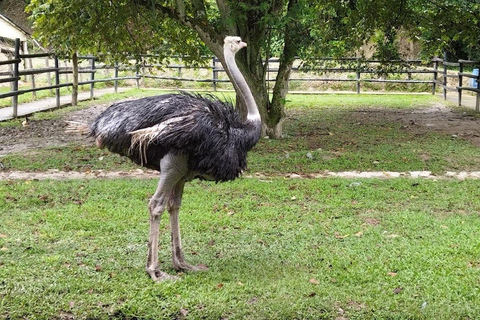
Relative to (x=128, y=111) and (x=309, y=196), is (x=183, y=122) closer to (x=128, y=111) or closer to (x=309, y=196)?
(x=128, y=111)

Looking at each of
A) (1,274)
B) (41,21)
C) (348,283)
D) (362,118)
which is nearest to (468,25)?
(362,118)

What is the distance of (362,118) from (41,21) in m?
8.13

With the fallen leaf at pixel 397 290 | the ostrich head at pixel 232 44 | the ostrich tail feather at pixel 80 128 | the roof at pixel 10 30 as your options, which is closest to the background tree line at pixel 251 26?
the ostrich head at pixel 232 44

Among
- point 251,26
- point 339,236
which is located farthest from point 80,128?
point 251,26

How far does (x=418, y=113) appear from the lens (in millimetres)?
16078

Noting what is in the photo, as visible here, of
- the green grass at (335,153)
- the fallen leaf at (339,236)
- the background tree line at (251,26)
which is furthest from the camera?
the background tree line at (251,26)

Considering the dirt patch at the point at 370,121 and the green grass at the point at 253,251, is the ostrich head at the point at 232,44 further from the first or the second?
the dirt patch at the point at 370,121

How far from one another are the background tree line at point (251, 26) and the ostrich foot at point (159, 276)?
217 inches

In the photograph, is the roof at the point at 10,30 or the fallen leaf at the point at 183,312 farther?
the roof at the point at 10,30

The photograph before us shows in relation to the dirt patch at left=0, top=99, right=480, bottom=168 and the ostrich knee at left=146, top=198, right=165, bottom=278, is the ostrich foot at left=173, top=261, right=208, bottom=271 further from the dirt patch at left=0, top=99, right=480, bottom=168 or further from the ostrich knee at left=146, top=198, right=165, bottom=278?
the dirt patch at left=0, top=99, right=480, bottom=168

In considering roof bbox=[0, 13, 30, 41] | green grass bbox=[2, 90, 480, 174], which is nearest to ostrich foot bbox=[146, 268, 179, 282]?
green grass bbox=[2, 90, 480, 174]

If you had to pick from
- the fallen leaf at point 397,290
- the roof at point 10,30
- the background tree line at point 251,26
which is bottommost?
the fallen leaf at point 397,290

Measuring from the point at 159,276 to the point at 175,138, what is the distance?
3.69 feet

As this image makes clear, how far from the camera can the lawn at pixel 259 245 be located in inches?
169
